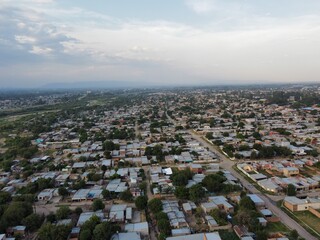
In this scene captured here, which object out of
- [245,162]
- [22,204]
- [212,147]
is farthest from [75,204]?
[212,147]

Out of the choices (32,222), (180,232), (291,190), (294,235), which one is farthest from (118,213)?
(291,190)

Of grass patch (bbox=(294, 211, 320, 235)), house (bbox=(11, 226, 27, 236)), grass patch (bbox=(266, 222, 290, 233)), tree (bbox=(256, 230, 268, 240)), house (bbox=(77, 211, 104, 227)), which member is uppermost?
tree (bbox=(256, 230, 268, 240))

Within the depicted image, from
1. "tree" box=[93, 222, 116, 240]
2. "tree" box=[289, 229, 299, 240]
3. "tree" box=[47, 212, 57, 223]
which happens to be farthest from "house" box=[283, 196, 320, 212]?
"tree" box=[47, 212, 57, 223]

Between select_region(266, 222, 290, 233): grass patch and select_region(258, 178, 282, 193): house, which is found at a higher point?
select_region(258, 178, 282, 193): house

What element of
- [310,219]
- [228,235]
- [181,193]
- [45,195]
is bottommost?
[310,219]

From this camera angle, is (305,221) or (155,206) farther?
(155,206)

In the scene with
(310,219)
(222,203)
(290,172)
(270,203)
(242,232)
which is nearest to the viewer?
(242,232)

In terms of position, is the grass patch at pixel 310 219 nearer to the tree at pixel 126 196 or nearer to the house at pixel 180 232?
the house at pixel 180 232

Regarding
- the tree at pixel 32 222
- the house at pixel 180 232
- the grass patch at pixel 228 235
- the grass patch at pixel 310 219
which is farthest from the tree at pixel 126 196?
the grass patch at pixel 310 219

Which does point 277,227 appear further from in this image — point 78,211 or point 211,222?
point 78,211

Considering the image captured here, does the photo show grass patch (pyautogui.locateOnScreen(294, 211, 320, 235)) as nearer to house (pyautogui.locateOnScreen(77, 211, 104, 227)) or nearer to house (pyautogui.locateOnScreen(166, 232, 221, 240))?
house (pyautogui.locateOnScreen(166, 232, 221, 240))
